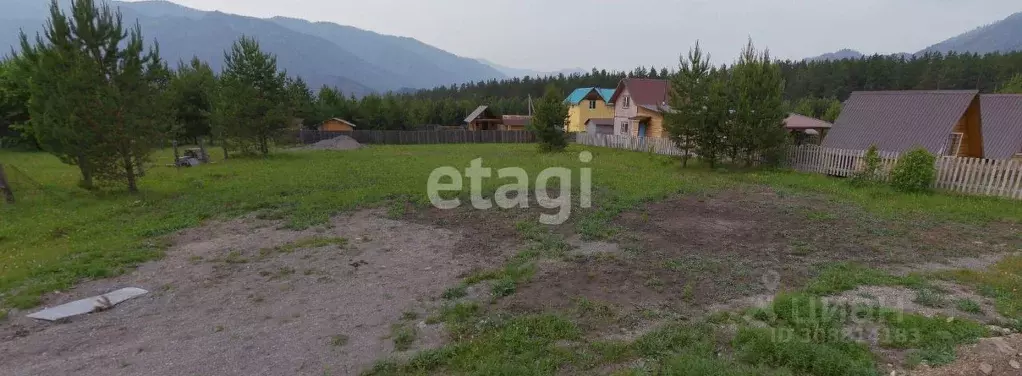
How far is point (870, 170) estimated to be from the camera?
14195mm

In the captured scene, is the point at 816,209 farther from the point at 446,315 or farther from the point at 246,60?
the point at 246,60

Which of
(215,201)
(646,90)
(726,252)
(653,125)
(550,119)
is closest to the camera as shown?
(726,252)

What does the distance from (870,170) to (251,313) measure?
16886 millimetres

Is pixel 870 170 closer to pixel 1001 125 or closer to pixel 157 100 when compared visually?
pixel 1001 125

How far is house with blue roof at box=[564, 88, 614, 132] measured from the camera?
4509 centimetres

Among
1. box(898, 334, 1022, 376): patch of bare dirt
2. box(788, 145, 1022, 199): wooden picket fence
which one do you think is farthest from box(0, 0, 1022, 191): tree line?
box(898, 334, 1022, 376): patch of bare dirt

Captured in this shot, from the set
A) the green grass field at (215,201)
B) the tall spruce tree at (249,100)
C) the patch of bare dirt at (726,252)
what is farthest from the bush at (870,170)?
the tall spruce tree at (249,100)

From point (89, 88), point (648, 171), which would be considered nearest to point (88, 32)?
point (89, 88)

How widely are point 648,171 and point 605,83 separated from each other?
231ft

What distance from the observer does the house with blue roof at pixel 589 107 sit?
45094 mm

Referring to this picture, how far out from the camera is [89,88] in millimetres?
12078

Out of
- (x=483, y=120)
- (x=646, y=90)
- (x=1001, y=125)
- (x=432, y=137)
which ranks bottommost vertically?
(x=432, y=137)
